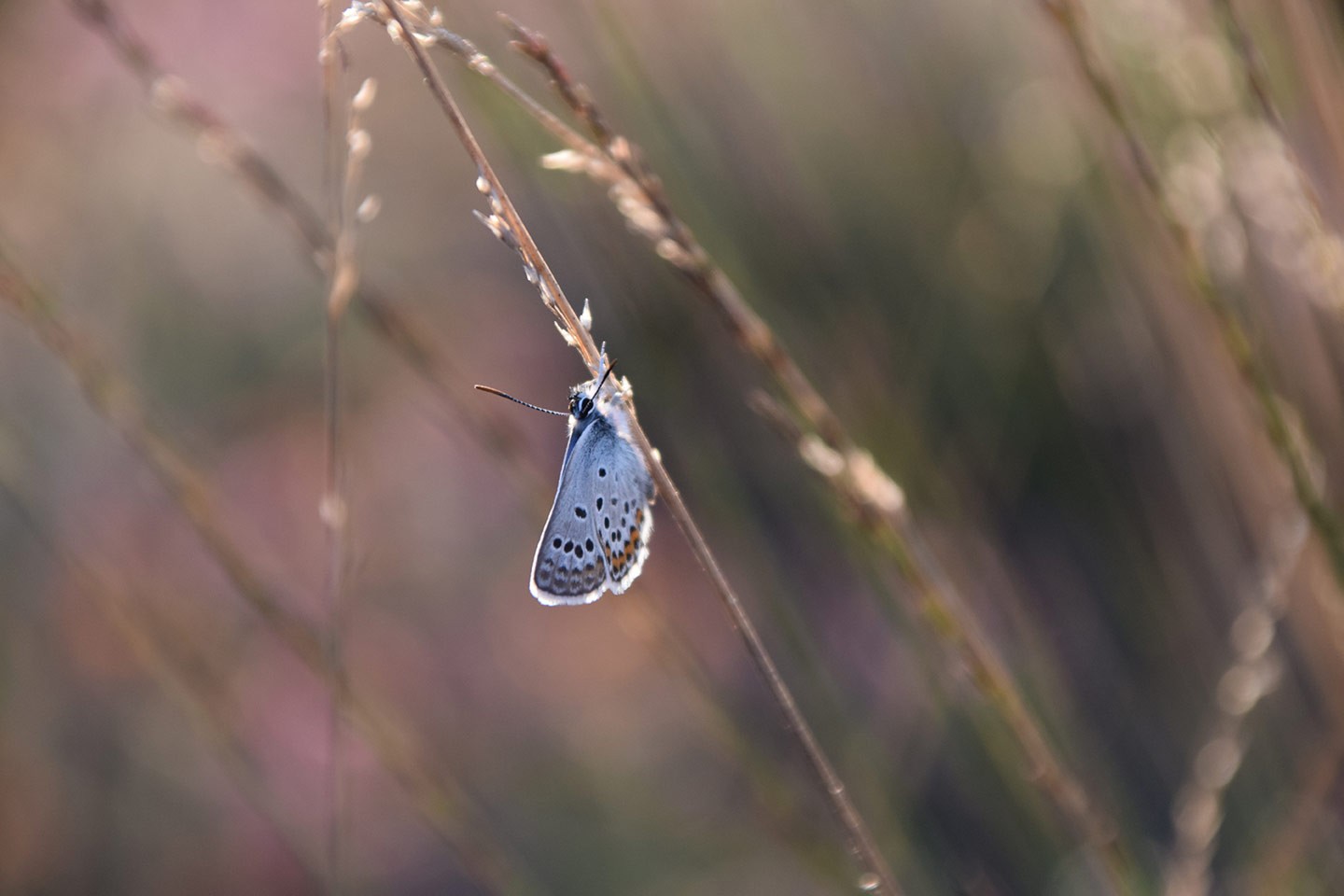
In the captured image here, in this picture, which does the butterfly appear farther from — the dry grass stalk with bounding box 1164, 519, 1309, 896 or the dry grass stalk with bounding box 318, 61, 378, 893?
the dry grass stalk with bounding box 1164, 519, 1309, 896

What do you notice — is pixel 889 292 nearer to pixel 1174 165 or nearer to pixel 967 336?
pixel 967 336

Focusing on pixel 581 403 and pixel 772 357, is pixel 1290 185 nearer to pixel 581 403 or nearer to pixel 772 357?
pixel 772 357

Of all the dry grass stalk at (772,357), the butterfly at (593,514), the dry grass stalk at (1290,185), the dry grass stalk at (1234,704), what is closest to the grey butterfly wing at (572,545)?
the butterfly at (593,514)

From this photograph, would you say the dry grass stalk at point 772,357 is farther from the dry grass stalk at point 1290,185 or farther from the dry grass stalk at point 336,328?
the dry grass stalk at point 1290,185

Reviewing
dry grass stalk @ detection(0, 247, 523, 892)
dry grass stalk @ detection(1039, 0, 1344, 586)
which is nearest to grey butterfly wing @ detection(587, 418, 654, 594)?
dry grass stalk @ detection(0, 247, 523, 892)

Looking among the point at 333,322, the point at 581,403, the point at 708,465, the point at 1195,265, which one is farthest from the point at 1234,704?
the point at 333,322

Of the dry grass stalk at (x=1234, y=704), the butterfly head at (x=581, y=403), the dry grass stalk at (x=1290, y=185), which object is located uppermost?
the dry grass stalk at (x=1290, y=185)

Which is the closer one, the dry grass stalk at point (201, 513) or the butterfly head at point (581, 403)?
the dry grass stalk at point (201, 513)
